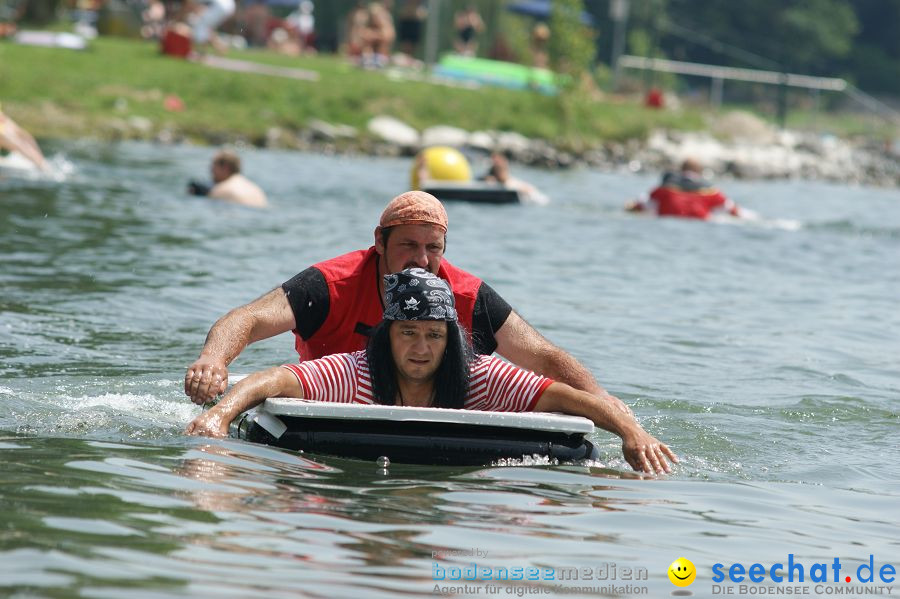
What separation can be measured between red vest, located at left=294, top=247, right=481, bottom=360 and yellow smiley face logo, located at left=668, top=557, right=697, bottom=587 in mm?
2530

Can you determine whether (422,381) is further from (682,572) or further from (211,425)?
(682,572)

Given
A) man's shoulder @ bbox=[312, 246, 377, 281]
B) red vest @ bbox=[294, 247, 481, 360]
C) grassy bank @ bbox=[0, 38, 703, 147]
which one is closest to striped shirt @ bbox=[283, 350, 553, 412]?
red vest @ bbox=[294, 247, 481, 360]

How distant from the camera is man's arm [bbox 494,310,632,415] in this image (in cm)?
770

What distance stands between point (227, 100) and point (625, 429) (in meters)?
25.5

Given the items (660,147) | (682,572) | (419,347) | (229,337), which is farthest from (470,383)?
(660,147)

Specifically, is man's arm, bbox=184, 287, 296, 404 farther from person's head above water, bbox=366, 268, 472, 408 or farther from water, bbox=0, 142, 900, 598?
person's head above water, bbox=366, 268, 472, 408

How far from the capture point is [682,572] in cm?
528

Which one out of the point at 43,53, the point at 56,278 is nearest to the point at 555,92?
the point at 43,53

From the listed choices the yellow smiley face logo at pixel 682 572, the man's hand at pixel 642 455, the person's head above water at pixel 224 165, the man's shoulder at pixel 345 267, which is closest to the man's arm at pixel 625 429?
the man's hand at pixel 642 455

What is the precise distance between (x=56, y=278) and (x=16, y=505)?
7.77 meters

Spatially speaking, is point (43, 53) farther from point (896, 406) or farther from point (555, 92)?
point (896, 406)

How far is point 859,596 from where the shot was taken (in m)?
5.19

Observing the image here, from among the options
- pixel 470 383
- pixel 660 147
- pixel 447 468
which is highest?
pixel 660 147

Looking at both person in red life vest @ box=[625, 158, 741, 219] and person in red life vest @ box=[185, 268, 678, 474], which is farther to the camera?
person in red life vest @ box=[625, 158, 741, 219]
